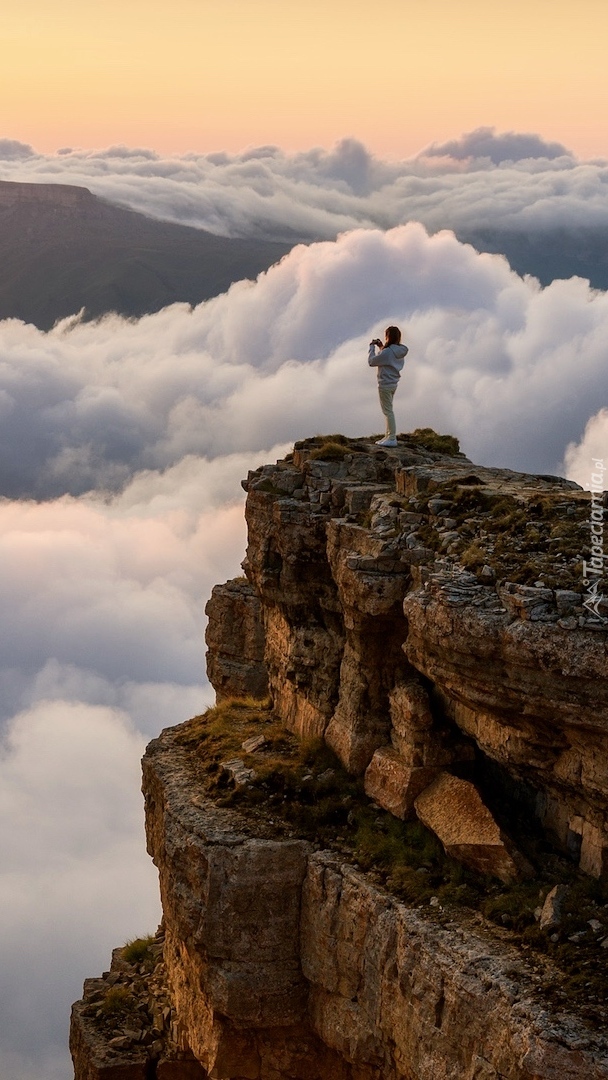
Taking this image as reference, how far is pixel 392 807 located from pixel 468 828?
2146mm

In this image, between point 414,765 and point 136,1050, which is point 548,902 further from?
point 136,1050

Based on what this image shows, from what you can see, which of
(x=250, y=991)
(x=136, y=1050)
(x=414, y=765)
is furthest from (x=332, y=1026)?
(x=136, y=1050)

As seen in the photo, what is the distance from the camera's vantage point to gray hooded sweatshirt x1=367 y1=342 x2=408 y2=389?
27703 mm

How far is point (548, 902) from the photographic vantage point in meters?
19.1

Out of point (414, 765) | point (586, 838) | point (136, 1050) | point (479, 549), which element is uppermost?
point (479, 549)

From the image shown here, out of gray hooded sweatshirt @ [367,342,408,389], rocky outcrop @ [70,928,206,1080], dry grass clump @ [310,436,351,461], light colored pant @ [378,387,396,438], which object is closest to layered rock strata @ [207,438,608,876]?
dry grass clump @ [310,436,351,461]

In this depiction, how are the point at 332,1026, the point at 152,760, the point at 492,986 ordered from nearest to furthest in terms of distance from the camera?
the point at 492,986, the point at 332,1026, the point at 152,760

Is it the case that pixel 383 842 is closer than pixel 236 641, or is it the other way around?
pixel 383 842

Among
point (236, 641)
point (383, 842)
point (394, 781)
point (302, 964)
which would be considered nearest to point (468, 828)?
point (383, 842)

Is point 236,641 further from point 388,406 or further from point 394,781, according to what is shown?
point 394,781

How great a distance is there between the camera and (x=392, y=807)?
75.3 ft

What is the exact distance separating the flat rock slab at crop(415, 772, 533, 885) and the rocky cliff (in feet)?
→ 0.13

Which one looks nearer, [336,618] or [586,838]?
[586,838]

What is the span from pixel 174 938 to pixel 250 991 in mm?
3412
